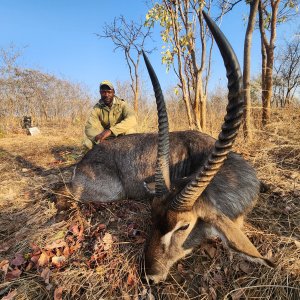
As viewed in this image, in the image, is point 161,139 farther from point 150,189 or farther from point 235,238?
point 235,238

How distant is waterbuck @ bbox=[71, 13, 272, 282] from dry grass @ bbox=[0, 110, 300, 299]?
333 millimetres

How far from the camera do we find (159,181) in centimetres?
313

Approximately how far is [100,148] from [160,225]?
9.13 ft

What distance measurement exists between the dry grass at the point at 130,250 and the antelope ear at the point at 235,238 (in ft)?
2.11

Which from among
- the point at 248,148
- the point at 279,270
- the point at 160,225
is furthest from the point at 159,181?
the point at 248,148

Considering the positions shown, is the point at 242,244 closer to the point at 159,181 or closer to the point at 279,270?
the point at 279,270

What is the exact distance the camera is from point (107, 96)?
6.91m

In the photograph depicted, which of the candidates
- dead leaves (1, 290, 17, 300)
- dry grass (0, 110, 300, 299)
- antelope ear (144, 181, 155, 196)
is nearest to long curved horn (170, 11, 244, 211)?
antelope ear (144, 181, 155, 196)

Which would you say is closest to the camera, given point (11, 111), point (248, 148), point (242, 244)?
point (242, 244)

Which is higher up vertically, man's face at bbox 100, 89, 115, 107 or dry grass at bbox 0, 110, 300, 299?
man's face at bbox 100, 89, 115, 107

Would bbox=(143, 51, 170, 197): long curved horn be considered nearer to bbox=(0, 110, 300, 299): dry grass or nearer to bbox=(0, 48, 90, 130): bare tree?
bbox=(0, 110, 300, 299): dry grass

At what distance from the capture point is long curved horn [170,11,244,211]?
1868 millimetres

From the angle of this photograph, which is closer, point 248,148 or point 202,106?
point 248,148

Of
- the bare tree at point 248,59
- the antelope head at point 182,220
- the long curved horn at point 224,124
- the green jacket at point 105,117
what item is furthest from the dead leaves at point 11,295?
the bare tree at point 248,59
